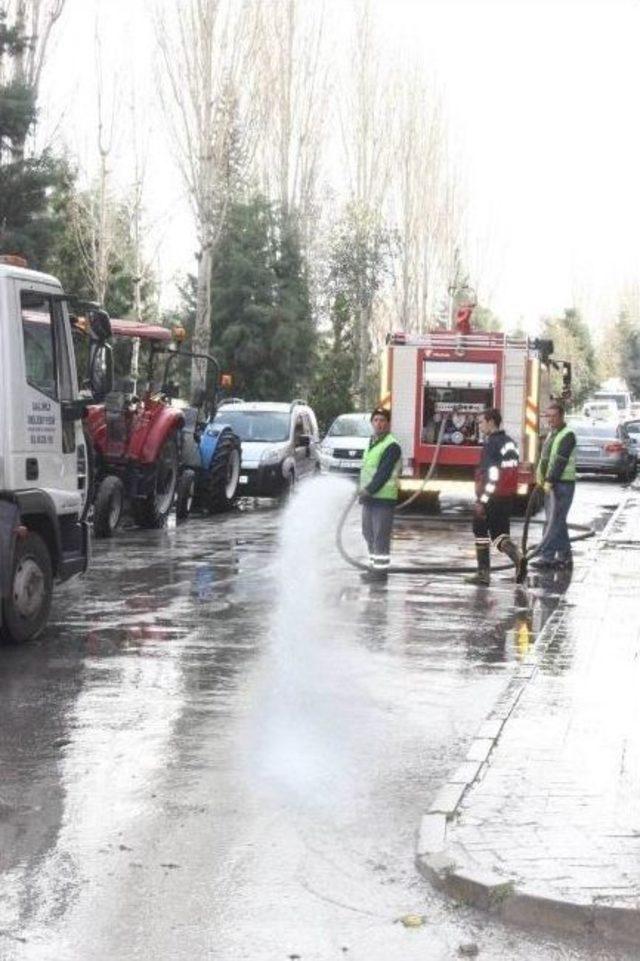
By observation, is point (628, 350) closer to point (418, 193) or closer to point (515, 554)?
point (418, 193)

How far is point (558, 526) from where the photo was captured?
17.2 metres

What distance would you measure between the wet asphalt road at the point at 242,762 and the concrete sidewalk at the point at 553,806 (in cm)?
14

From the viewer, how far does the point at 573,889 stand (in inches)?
215

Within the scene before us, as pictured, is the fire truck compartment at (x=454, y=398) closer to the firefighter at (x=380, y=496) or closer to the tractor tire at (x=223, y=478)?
Answer: the tractor tire at (x=223, y=478)

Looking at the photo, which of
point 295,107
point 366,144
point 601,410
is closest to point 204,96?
point 295,107

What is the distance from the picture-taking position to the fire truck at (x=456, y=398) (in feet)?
82.0

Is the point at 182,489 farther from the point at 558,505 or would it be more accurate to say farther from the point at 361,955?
the point at 361,955

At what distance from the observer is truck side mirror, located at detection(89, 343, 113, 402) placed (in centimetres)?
1190

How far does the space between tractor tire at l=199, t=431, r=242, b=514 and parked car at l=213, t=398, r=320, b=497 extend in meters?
1.09

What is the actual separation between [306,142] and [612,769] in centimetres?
4288

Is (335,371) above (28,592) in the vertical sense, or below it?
below

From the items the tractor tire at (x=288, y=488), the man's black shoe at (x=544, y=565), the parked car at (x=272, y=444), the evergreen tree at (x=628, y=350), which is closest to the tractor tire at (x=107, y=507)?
the man's black shoe at (x=544, y=565)

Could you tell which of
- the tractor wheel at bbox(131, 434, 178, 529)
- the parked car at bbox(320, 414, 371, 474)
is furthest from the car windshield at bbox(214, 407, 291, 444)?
the tractor wheel at bbox(131, 434, 178, 529)

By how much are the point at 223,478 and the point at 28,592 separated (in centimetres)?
1411
